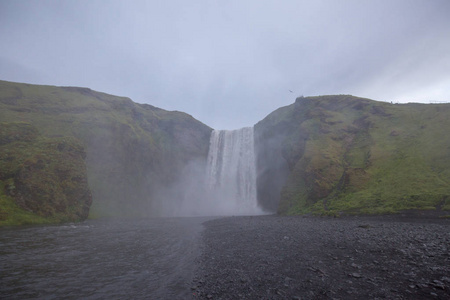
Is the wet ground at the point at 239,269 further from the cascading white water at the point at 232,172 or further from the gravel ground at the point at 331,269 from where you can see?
the cascading white water at the point at 232,172

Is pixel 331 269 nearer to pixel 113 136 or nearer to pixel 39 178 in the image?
pixel 39 178

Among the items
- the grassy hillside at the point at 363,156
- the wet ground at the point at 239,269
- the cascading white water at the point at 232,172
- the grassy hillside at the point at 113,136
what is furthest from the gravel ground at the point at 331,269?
the cascading white water at the point at 232,172

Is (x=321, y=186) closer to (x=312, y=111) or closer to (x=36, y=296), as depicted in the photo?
(x=312, y=111)

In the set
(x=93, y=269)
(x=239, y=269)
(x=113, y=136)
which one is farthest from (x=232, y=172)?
(x=93, y=269)

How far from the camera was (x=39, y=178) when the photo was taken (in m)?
27.5

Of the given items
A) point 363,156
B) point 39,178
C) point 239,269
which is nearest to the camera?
point 239,269

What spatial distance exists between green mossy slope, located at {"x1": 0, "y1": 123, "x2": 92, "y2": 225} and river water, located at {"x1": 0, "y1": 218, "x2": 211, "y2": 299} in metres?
11.7

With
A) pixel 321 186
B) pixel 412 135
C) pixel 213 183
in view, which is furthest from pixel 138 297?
pixel 213 183

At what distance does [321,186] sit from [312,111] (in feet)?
90.7

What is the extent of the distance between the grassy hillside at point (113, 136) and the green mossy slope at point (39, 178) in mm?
8150

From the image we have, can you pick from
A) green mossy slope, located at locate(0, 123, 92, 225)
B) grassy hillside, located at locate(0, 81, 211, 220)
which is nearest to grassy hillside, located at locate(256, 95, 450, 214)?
grassy hillside, located at locate(0, 81, 211, 220)

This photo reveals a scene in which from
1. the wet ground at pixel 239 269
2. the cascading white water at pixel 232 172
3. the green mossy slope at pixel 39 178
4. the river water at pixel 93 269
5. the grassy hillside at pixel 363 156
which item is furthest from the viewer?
the cascading white water at pixel 232 172

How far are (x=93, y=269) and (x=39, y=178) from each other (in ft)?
83.8

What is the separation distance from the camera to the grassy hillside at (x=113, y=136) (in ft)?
146
